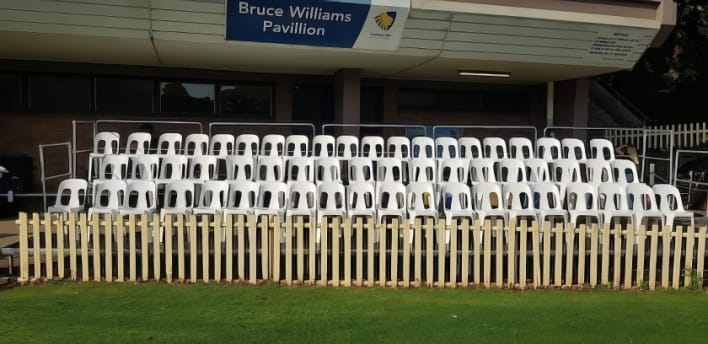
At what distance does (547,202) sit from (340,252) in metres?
3.41

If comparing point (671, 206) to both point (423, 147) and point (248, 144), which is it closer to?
point (423, 147)

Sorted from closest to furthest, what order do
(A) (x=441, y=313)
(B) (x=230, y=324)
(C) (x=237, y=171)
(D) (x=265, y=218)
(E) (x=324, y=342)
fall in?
(E) (x=324, y=342), (B) (x=230, y=324), (A) (x=441, y=313), (D) (x=265, y=218), (C) (x=237, y=171)

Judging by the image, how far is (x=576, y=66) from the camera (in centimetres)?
1168

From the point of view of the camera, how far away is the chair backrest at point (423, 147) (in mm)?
10188

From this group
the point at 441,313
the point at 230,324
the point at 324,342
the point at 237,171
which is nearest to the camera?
the point at 324,342

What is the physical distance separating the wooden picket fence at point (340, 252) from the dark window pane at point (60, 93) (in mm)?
6337

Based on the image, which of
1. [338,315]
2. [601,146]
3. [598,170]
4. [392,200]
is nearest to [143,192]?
[392,200]

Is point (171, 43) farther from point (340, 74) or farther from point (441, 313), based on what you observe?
point (441, 313)

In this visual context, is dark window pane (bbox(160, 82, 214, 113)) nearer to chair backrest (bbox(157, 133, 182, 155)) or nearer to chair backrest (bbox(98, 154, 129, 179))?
chair backrest (bbox(157, 133, 182, 155))

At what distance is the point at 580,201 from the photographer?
26.8 feet

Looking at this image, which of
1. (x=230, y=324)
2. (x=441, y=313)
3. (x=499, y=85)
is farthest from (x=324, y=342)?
(x=499, y=85)

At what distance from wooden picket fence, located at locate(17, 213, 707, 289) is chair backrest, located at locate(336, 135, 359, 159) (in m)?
3.79

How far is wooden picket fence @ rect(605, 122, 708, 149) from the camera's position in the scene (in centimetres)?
1533

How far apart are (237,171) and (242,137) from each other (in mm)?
1330
